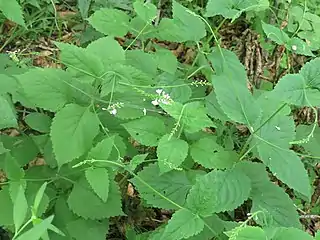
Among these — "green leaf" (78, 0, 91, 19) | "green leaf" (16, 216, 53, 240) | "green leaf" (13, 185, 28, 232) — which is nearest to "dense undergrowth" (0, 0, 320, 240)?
"green leaf" (13, 185, 28, 232)

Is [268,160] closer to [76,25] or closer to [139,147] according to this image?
[139,147]

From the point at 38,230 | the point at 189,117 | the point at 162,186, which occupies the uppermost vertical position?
the point at 38,230

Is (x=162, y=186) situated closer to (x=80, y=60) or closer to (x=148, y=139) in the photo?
(x=148, y=139)

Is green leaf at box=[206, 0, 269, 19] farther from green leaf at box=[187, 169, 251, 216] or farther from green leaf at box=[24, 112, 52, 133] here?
green leaf at box=[24, 112, 52, 133]

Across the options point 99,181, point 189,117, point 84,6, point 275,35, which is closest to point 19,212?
point 99,181

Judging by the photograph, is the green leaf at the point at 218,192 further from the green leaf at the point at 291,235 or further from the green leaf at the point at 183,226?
the green leaf at the point at 291,235

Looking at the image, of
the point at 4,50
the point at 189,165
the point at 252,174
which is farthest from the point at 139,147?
the point at 4,50

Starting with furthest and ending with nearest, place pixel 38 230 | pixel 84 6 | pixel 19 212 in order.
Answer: pixel 84 6 < pixel 19 212 < pixel 38 230
